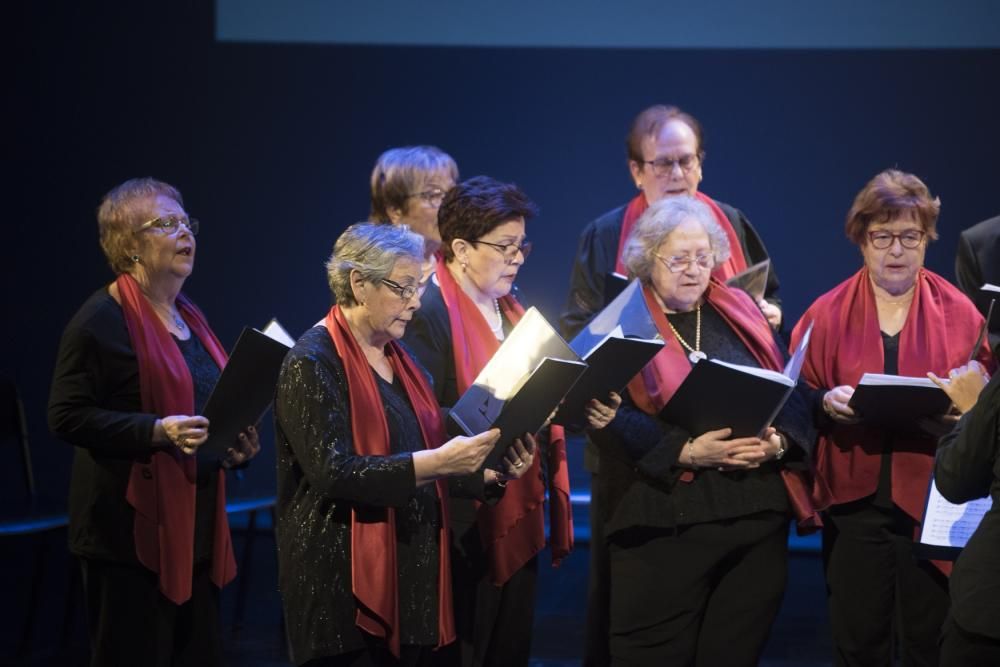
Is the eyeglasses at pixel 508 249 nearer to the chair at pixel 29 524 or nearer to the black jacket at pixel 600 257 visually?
the black jacket at pixel 600 257

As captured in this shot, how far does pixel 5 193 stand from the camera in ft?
19.4

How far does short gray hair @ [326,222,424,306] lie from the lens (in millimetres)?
2602

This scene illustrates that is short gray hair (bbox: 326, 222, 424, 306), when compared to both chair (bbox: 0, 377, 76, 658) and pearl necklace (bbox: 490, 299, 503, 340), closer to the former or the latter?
pearl necklace (bbox: 490, 299, 503, 340)

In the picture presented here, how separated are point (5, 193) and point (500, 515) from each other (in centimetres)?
391

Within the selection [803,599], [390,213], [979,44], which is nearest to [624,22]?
[979,44]

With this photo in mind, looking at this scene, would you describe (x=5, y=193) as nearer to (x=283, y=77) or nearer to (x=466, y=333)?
(x=283, y=77)

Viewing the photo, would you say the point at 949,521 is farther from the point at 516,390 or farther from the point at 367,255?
the point at 367,255

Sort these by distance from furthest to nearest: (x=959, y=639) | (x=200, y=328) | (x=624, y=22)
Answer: (x=624, y=22), (x=200, y=328), (x=959, y=639)

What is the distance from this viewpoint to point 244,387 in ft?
9.84

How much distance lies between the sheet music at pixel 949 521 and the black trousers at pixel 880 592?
23cm

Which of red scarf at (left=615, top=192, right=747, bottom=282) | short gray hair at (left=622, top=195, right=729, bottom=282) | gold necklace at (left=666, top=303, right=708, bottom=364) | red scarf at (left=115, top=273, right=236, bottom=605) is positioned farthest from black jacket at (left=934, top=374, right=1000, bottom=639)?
red scarf at (left=115, top=273, right=236, bottom=605)

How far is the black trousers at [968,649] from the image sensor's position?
231 cm

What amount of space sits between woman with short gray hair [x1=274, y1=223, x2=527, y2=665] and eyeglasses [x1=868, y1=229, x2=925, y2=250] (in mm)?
1453

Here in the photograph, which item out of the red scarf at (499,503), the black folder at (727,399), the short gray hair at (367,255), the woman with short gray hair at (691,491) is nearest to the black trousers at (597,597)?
the red scarf at (499,503)
